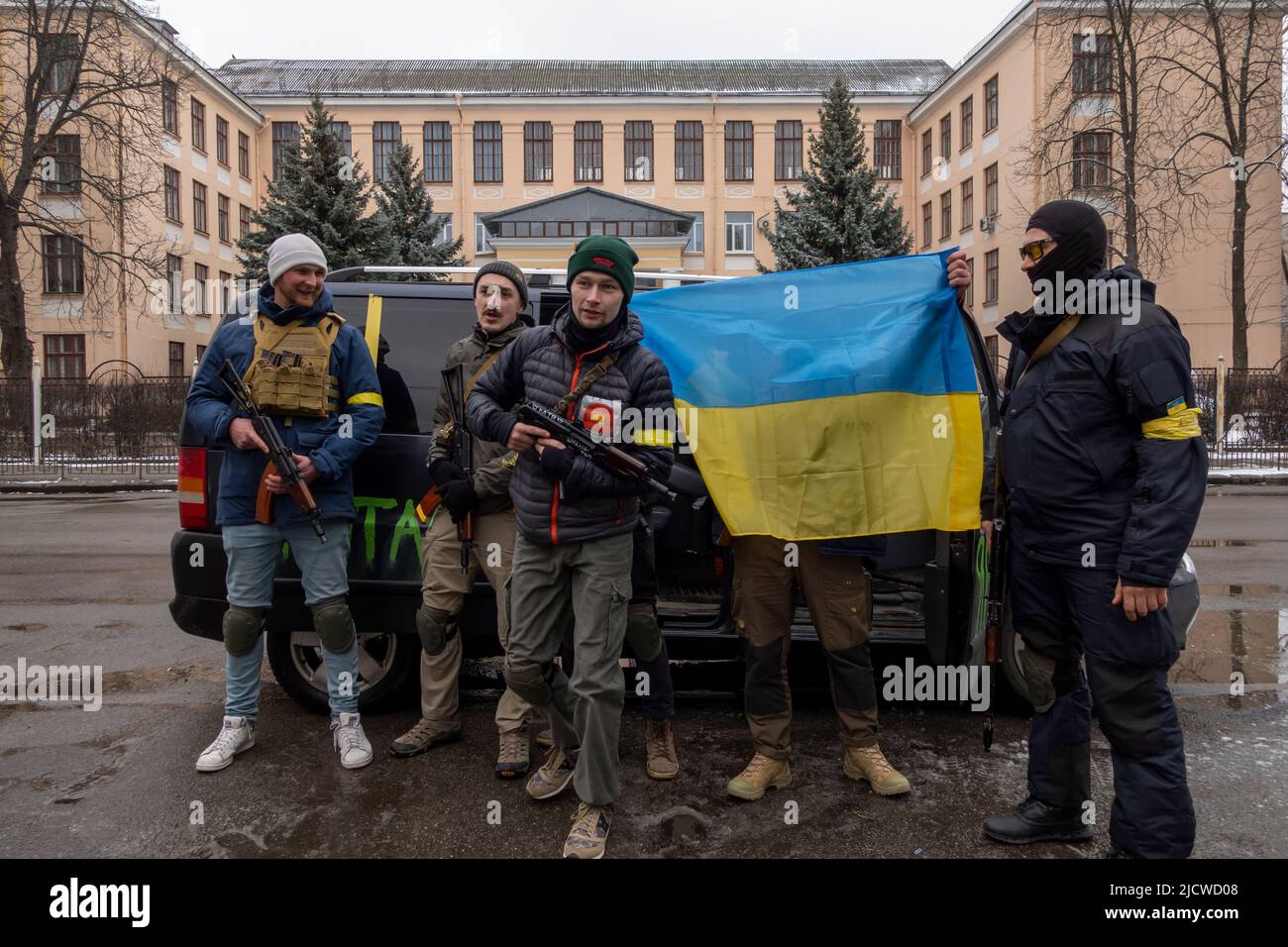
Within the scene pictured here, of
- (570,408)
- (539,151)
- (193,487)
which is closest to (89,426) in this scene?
(193,487)

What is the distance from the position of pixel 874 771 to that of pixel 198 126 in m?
45.6

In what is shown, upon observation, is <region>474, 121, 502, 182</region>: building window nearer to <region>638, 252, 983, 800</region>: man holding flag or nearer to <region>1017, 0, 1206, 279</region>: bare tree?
<region>1017, 0, 1206, 279</region>: bare tree

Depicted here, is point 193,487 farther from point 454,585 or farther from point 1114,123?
point 1114,123

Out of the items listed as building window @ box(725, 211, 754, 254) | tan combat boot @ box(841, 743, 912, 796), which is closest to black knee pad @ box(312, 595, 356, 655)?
tan combat boot @ box(841, 743, 912, 796)

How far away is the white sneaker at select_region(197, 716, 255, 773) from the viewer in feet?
12.6

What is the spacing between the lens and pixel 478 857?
3129mm

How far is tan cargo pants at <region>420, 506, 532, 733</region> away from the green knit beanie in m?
1.20

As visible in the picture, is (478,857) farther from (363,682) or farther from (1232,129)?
(1232,129)

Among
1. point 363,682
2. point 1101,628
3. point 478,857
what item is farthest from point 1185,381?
point 363,682

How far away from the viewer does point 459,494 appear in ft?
12.5

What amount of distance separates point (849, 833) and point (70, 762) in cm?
335

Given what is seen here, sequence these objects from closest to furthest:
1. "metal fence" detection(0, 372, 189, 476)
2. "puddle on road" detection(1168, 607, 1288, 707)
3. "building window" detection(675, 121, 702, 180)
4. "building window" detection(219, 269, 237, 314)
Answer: "puddle on road" detection(1168, 607, 1288, 707)
"metal fence" detection(0, 372, 189, 476)
"building window" detection(219, 269, 237, 314)
"building window" detection(675, 121, 702, 180)

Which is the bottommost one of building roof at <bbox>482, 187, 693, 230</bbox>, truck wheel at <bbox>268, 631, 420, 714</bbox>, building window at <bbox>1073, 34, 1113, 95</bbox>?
truck wheel at <bbox>268, 631, 420, 714</bbox>

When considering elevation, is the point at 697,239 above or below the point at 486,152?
below
